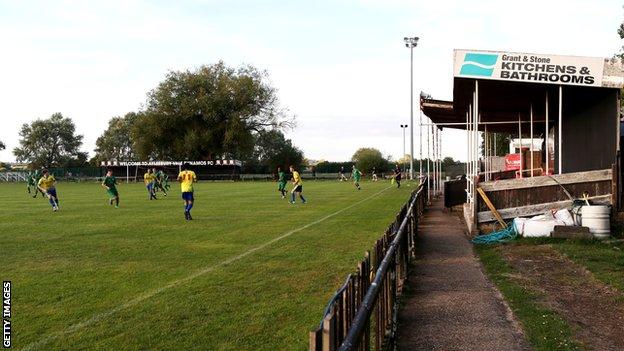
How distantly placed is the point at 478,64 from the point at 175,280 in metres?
8.64

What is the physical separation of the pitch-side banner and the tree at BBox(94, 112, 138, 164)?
387 feet

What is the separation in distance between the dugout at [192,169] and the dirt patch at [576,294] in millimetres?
63960

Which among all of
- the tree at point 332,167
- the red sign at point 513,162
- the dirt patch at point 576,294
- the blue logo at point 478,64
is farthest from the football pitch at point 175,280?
the tree at point 332,167

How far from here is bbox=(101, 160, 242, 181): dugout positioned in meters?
72.4

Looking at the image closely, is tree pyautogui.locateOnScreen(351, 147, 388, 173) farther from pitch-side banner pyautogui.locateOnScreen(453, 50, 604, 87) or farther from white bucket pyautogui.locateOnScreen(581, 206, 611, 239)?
white bucket pyautogui.locateOnScreen(581, 206, 611, 239)

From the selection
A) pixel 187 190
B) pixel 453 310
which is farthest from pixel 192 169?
pixel 453 310

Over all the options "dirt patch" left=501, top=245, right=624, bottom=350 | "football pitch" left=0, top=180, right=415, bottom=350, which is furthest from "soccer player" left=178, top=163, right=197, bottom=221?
"dirt patch" left=501, top=245, right=624, bottom=350

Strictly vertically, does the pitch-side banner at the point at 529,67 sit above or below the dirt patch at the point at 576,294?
above

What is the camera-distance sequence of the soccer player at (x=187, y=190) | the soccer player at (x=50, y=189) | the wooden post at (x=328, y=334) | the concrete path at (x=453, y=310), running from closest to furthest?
the wooden post at (x=328, y=334), the concrete path at (x=453, y=310), the soccer player at (x=187, y=190), the soccer player at (x=50, y=189)

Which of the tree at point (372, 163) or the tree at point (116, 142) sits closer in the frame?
the tree at point (372, 163)

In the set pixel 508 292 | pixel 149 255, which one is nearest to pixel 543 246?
pixel 508 292

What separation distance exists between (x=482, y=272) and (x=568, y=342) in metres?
3.49

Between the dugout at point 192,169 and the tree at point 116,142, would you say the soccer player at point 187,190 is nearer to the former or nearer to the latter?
the dugout at point 192,169

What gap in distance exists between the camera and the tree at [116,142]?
4879 inches
